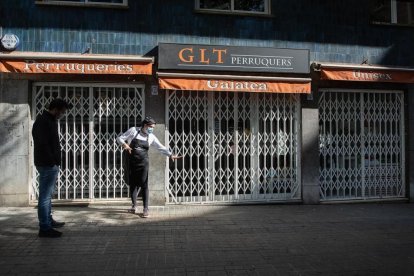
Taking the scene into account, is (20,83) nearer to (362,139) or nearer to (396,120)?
(362,139)

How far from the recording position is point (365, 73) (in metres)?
9.48

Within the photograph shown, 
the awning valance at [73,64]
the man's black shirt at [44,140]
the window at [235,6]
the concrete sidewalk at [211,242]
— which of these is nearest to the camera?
the concrete sidewalk at [211,242]

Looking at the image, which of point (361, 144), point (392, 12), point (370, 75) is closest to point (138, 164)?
point (361, 144)

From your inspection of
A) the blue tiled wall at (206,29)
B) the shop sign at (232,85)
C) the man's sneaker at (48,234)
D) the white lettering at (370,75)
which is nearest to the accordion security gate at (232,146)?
the shop sign at (232,85)

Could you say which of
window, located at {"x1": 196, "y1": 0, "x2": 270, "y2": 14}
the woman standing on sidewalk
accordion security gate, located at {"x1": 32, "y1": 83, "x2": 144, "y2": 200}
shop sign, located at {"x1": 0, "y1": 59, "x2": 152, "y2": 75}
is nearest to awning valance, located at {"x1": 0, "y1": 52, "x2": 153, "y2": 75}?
shop sign, located at {"x1": 0, "y1": 59, "x2": 152, "y2": 75}

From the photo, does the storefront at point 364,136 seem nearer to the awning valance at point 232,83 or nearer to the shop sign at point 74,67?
the awning valance at point 232,83

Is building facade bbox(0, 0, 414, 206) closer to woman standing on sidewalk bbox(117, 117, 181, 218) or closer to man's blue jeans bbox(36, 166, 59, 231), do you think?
woman standing on sidewalk bbox(117, 117, 181, 218)

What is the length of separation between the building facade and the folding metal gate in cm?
3

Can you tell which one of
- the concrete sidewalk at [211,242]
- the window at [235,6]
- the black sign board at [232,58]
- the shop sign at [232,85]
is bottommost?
the concrete sidewalk at [211,242]

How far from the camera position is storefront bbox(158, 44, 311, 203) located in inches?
352

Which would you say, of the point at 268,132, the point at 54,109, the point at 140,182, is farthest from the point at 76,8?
the point at 268,132

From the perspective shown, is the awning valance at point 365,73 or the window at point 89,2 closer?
the window at point 89,2

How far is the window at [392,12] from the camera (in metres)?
10.2

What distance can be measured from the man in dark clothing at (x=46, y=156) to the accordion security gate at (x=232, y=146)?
3.13 m
